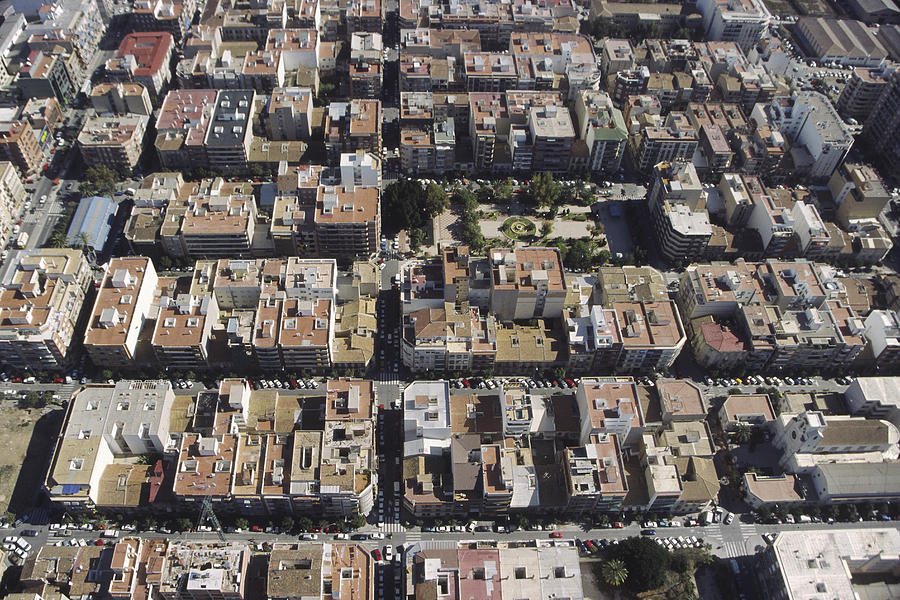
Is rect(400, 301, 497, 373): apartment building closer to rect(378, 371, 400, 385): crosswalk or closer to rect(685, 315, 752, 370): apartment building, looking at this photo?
rect(378, 371, 400, 385): crosswalk

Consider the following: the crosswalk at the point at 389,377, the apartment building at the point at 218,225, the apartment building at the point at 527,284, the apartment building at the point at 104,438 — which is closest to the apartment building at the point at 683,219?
the apartment building at the point at 527,284

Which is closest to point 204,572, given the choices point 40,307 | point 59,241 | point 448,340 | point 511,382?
point 448,340


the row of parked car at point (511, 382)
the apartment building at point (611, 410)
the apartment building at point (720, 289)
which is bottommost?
the row of parked car at point (511, 382)

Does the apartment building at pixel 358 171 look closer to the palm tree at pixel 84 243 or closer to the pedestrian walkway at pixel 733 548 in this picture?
the palm tree at pixel 84 243

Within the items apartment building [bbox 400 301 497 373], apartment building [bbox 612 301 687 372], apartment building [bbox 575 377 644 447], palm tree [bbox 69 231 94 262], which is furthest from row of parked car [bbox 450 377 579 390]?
palm tree [bbox 69 231 94 262]

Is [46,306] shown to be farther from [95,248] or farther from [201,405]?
[201,405]
